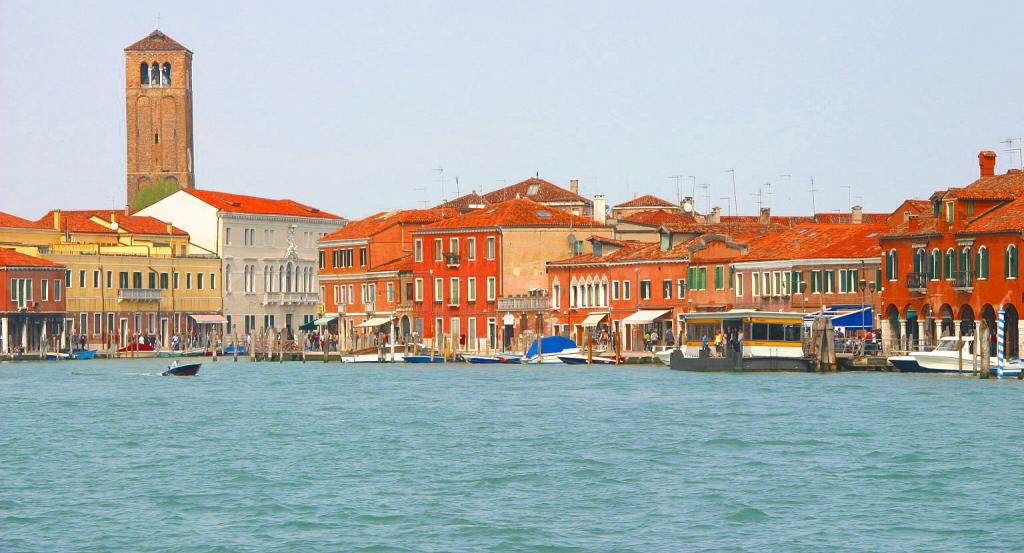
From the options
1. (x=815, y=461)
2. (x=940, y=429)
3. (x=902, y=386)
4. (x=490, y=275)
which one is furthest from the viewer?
(x=490, y=275)

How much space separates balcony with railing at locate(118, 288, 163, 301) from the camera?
313 feet

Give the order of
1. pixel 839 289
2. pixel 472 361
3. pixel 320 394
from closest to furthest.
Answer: pixel 320 394
pixel 839 289
pixel 472 361

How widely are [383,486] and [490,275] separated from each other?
49.4 meters

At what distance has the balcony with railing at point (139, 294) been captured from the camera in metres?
95.4

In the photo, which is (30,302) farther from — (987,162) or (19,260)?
(987,162)

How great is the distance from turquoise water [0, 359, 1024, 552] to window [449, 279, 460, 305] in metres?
27.5

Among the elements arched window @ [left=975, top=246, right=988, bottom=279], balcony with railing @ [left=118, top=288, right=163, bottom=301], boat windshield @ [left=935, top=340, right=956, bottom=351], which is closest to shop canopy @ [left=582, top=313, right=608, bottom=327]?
arched window @ [left=975, top=246, right=988, bottom=279]

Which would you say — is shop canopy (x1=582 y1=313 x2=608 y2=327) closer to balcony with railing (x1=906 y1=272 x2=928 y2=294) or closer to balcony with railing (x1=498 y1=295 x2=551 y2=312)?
balcony with railing (x1=498 y1=295 x2=551 y2=312)

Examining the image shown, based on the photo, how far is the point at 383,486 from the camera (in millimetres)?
31859

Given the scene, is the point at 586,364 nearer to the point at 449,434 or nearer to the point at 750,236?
the point at 750,236

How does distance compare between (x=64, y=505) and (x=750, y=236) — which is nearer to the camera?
(x=64, y=505)

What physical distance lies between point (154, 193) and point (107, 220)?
1575 centimetres

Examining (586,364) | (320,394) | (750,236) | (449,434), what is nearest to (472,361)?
(586,364)

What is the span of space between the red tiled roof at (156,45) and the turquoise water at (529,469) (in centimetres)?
6511
